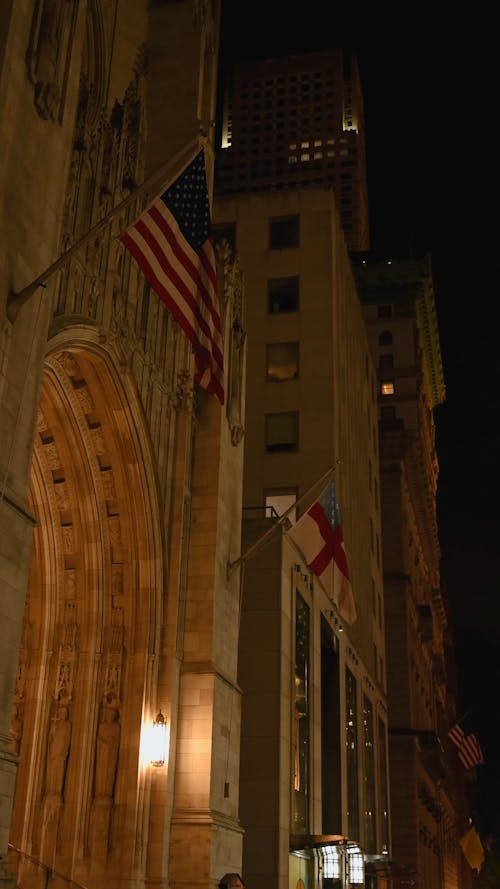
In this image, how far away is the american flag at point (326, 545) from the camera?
1093 inches

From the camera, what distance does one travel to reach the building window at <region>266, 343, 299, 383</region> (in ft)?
151

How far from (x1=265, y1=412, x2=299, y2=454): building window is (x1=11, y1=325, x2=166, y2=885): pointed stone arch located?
2019 cm

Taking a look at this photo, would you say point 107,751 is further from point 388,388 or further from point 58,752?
point 388,388

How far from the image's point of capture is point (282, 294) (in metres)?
47.9

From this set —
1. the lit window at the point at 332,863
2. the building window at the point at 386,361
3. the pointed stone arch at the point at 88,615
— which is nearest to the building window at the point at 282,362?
the lit window at the point at 332,863

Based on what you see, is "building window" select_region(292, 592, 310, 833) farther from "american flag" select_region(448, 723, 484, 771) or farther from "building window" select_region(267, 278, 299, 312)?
"american flag" select_region(448, 723, 484, 771)

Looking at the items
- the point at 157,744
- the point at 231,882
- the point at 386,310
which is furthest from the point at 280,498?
the point at 386,310

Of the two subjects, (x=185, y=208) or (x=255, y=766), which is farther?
(x=255, y=766)

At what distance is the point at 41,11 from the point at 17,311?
5976 millimetres

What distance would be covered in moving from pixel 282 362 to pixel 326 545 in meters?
19.1

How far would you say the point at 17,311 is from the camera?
1664 cm

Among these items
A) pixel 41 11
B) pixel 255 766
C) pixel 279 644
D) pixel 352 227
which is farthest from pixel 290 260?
pixel 352 227

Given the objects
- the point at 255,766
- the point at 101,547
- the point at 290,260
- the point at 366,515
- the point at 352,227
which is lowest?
the point at 255,766

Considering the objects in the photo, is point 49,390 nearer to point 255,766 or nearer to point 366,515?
point 255,766
